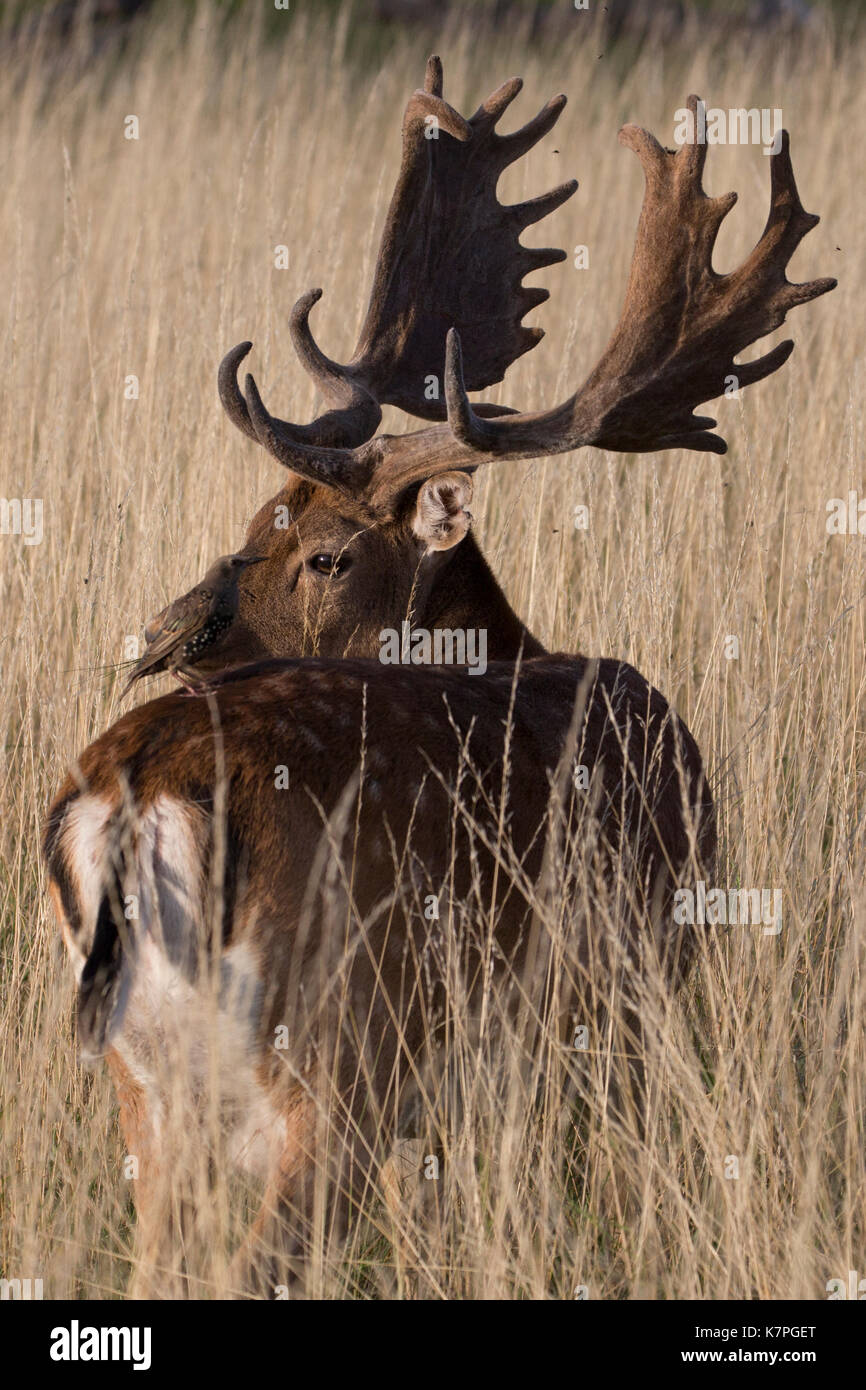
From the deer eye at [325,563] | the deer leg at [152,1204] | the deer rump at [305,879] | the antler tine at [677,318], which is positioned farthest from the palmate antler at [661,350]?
the deer leg at [152,1204]

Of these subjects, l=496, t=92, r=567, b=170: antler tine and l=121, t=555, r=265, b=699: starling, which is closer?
l=121, t=555, r=265, b=699: starling

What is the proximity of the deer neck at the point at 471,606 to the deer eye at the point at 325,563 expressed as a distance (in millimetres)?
225

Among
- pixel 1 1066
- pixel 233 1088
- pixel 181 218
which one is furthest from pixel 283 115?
pixel 233 1088

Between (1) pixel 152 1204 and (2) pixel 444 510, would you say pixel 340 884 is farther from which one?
(2) pixel 444 510

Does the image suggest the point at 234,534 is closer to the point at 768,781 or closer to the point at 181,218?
the point at 768,781

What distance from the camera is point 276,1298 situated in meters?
2.66

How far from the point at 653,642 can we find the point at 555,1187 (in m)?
1.83

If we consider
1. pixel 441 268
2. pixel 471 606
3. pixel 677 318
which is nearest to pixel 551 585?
pixel 441 268

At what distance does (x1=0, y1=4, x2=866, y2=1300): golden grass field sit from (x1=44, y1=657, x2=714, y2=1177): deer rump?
257 mm

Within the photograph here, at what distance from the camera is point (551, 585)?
5.40 metres

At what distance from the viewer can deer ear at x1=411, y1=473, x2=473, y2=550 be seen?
4.02m

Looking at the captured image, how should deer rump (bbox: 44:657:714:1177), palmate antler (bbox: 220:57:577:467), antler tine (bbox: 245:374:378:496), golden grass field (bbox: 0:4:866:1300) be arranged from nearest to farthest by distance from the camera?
deer rump (bbox: 44:657:714:1177), golden grass field (bbox: 0:4:866:1300), antler tine (bbox: 245:374:378:496), palmate antler (bbox: 220:57:577:467)

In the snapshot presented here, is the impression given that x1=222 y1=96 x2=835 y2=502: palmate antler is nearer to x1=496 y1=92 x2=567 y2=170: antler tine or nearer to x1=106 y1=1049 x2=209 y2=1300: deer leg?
x1=496 y1=92 x2=567 y2=170: antler tine

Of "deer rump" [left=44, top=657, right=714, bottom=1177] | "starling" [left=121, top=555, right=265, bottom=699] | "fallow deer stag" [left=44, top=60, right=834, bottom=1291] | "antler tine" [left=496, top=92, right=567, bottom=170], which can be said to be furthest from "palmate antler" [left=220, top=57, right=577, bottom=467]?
"deer rump" [left=44, top=657, right=714, bottom=1177]
